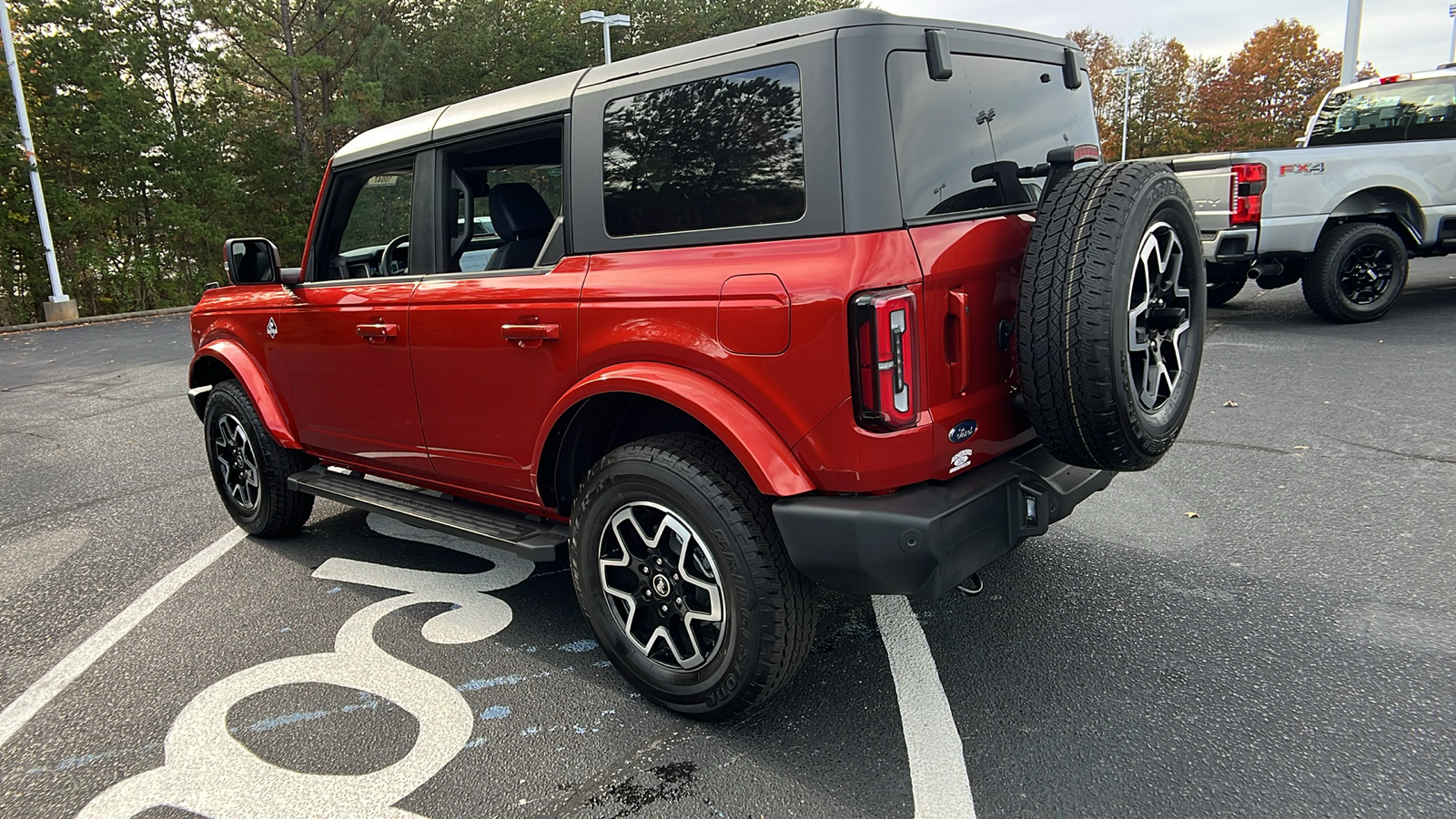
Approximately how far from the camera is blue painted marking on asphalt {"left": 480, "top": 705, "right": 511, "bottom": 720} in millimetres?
2881

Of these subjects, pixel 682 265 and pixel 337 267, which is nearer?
pixel 682 265

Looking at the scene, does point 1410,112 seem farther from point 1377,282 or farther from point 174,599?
point 174,599

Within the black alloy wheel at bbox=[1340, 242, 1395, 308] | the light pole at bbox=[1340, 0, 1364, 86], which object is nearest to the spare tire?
the black alloy wheel at bbox=[1340, 242, 1395, 308]

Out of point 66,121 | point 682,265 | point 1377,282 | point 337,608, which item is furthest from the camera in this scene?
point 66,121

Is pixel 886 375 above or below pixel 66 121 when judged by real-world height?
below

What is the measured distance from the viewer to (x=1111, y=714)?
2715 millimetres

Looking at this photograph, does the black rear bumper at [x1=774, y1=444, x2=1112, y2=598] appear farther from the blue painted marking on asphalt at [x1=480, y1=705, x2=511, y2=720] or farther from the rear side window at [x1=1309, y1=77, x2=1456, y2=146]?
the rear side window at [x1=1309, y1=77, x2=1456, y2=146]

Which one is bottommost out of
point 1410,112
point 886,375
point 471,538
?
point 471,538

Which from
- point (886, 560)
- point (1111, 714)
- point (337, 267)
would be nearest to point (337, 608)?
point (337, 267)

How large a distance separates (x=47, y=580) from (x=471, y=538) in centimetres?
246

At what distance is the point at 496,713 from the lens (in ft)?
9.54

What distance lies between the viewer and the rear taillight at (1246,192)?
8.23 m

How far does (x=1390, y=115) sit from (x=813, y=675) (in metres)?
9.57

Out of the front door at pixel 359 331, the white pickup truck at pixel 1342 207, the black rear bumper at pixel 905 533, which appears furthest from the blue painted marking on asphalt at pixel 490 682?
the white pickup truck at pixel 1342 207
